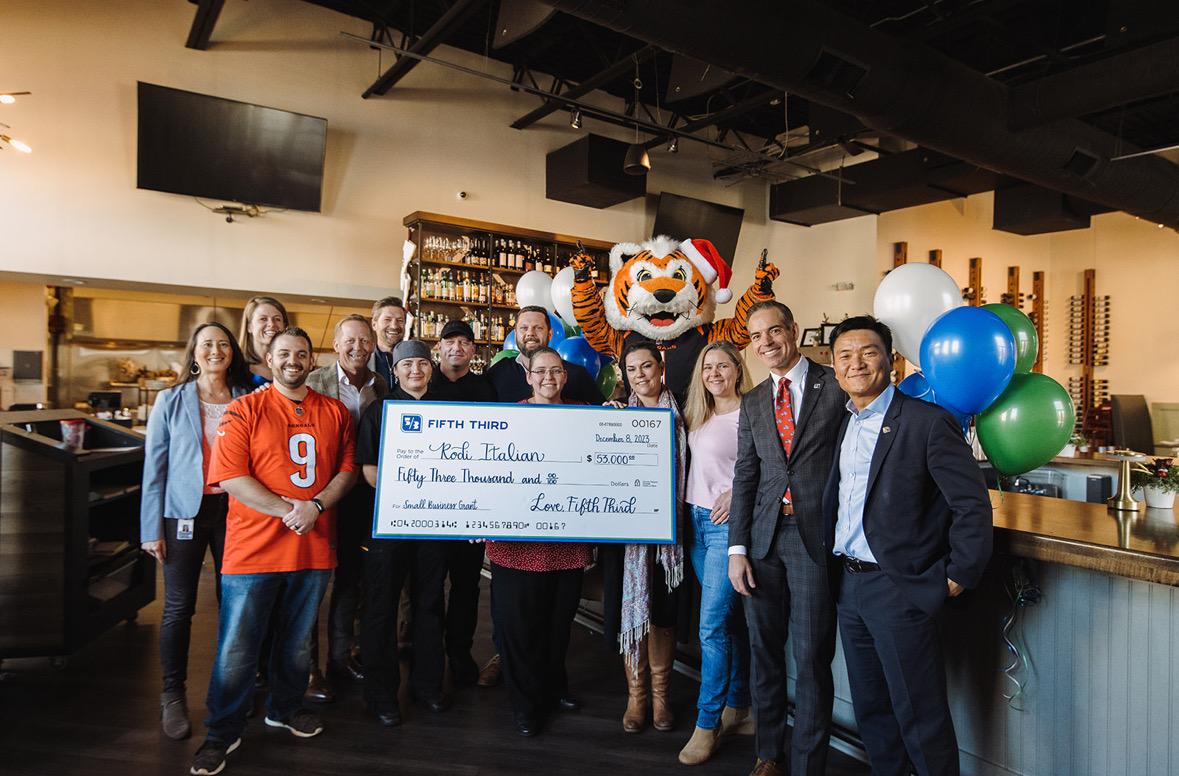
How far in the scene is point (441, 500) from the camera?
258 centimetres

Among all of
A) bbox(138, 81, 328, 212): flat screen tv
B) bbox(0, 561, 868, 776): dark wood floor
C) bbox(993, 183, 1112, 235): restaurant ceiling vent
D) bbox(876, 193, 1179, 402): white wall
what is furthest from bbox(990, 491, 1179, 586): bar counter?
bbox(876, 193, 1179, 402): white wall

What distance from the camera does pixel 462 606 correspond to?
124 inches

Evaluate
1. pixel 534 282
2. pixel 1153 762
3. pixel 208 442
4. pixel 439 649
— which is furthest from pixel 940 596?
pixel 534 282

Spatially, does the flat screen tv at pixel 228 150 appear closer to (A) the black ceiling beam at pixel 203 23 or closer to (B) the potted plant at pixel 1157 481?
(A) the black ceiling beam at pixel 203 23

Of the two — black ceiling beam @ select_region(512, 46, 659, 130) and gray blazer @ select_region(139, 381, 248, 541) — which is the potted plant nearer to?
gray blazer @ select_region(139, 381, 248, 541)

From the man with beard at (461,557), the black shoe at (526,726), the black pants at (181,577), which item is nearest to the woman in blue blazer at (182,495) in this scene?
the black pants at (181,577)

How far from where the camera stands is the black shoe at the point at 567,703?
287 centimetres

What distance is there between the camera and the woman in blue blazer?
259cm

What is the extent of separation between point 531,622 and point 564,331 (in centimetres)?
270

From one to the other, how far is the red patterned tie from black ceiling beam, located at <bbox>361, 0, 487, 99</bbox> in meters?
4.39

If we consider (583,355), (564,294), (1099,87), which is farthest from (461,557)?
(1099,87)

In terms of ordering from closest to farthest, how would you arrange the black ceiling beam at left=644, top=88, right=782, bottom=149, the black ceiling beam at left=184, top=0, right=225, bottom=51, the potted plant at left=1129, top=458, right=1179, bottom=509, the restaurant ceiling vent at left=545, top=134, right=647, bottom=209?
the potted plant at left=1129, top=458, right=1179, bottom=509
the black ceiling beam at left=184, top=0, right=225, bottom=51
the black ceiling beam at left=644, top=88, right=782, bottom=149
the restaurant ceiling vent at left=545, top=134, right=647, bottom=209

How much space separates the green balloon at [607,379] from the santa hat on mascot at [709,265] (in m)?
0.78

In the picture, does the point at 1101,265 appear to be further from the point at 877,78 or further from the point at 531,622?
the point at 531,622
